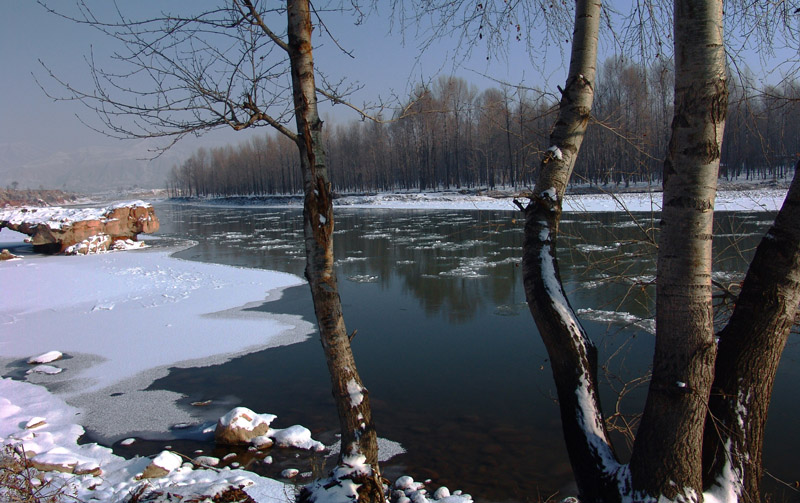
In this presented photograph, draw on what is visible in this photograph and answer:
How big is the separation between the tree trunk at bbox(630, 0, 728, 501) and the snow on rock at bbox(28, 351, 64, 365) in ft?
27.4

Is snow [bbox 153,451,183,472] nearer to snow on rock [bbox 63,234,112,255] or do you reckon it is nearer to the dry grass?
the dry grass

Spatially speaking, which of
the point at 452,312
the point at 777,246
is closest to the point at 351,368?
the point at 777,246

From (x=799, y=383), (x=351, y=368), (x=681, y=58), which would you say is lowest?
(x=799, y=383)

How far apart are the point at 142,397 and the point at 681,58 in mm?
6654

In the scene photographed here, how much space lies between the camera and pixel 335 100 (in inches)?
132

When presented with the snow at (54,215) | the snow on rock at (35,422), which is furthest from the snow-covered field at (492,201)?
the snow on rock at (35,422)

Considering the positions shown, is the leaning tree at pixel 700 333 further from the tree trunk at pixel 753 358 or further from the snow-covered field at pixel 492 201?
the snow-covered field at pixel 492 201

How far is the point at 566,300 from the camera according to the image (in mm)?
2668

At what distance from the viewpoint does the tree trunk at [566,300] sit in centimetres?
253

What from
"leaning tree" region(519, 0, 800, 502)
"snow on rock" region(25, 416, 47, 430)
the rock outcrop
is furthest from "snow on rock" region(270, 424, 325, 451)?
the rock outcrop

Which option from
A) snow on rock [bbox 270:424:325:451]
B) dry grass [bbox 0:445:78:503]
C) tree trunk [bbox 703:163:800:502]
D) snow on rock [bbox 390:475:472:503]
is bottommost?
snow on rock [bbox 390:475:472:503]

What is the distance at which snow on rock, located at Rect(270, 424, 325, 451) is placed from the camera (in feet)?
16.8

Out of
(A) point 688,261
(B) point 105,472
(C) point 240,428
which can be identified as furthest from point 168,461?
(A) point 688,261

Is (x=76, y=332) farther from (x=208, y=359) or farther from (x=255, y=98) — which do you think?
(x=255, y=98)
